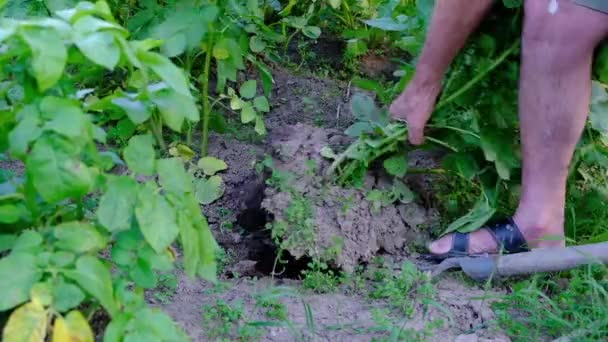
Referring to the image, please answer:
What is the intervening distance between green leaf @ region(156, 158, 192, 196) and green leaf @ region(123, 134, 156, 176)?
2 centimetres

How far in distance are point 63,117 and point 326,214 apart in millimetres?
1141

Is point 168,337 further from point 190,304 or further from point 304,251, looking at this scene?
point 304,251

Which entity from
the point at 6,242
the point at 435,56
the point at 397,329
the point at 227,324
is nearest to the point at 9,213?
the point at 6,242

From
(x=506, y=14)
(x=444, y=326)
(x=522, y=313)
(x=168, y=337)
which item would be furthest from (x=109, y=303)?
(x=506, y=14)

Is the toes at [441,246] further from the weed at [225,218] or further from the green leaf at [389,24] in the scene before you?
the green leaf at [389,24]

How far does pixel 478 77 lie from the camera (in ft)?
8.12

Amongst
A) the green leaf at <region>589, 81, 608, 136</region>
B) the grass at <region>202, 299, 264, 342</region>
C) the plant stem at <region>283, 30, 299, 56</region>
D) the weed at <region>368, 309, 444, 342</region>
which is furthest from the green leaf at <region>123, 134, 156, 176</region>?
the plant stem at <region>283, 30, 299, 56</region>

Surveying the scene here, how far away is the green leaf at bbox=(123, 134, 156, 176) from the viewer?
1.51 m

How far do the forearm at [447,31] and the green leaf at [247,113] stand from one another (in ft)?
1.80

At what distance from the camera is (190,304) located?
208 cm

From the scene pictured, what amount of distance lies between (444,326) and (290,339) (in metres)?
0.38

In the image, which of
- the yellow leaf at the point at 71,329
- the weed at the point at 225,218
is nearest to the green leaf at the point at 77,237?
the yellow leaf at the point at 71,329

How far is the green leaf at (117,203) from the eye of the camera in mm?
1436

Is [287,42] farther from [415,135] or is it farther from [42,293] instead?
[42,293]
